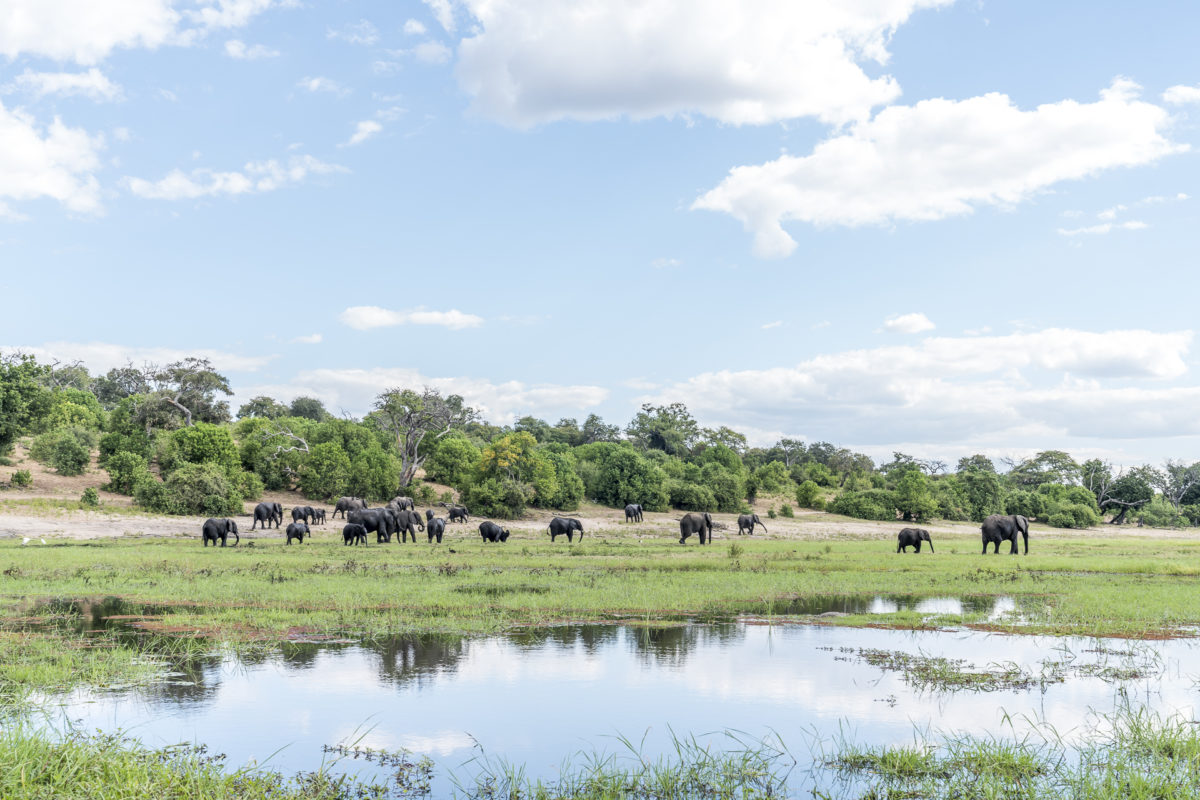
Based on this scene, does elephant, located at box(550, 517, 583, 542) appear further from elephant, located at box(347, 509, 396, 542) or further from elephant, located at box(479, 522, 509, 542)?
elephant, located at box(347, 509, 396, 542)

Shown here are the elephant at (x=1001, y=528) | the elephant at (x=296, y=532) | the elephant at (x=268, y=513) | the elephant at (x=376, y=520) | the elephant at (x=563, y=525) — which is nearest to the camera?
the elephant at (x=296, y=532)

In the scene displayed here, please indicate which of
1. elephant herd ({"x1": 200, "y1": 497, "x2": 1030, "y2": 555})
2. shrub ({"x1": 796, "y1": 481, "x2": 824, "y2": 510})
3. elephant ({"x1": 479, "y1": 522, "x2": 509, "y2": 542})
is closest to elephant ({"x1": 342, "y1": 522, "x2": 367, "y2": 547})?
elephant herd ({"x1": 200, "y1": 497, "x2": 1030, "y2": 555})

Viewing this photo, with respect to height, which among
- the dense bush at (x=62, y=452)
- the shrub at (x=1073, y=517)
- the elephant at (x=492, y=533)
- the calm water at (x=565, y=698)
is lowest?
the shrub at (x=1073, y=517)

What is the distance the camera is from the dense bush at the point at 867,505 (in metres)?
72.9

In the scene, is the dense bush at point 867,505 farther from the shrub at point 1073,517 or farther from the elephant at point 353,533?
the elephant at point 353,533

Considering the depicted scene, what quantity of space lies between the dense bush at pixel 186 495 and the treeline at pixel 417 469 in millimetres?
82

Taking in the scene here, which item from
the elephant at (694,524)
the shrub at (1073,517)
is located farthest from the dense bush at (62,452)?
the shrub at (1073,517)

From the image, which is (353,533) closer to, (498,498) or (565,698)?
(498,498)

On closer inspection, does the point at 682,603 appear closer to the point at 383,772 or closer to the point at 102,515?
the point at 383,772

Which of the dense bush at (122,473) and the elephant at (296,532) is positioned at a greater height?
the dense bush at (122,473)

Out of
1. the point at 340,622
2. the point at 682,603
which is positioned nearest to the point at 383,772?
the point at 340,622

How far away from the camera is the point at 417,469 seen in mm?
78312

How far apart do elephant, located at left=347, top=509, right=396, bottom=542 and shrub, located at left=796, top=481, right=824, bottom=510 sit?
5071 centimetres

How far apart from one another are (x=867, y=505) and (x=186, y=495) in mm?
55073
